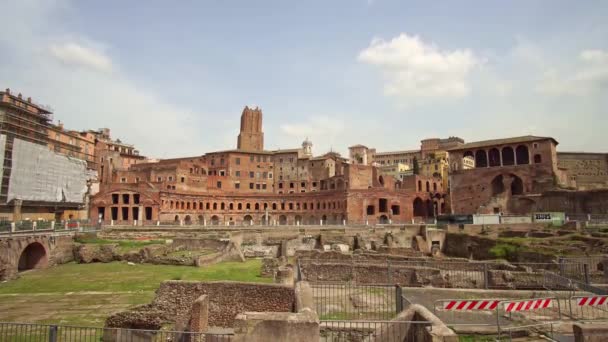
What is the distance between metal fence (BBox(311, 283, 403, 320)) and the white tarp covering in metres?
47.1

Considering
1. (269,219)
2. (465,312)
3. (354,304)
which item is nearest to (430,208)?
(269,219)

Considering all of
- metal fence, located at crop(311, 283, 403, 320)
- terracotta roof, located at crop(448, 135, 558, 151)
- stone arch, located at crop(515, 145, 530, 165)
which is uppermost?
terracotta roof, located at crop(448, 135, 558, 151)

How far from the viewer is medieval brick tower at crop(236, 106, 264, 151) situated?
95750 millimetres

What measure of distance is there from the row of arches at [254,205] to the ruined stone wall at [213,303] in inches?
2011

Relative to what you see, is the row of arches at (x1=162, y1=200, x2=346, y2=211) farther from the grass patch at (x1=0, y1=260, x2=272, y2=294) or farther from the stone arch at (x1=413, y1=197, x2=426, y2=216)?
the grass patch at (x1=0, y1=260, x2=272, y2=294)

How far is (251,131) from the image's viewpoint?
9681 centimetres

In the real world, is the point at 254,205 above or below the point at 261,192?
below

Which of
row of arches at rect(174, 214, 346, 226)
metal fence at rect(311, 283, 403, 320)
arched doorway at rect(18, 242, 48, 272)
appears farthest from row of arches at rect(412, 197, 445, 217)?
arched doorway at rect(18, 242, 48, 272)

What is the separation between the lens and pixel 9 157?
4616cm

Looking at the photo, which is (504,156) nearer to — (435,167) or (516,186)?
(516,186)

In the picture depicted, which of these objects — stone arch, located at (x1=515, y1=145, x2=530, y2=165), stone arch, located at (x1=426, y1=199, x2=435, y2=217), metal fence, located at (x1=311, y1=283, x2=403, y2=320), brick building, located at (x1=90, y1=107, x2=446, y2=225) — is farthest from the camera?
stone arch, located at (x1=426, y1=199, x2=435, y2=217)

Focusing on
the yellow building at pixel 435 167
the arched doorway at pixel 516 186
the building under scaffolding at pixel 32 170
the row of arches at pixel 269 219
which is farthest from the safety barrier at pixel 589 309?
the yellow building at pixel 435 167

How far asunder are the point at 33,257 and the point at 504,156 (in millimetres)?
64510

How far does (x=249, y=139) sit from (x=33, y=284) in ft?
245
